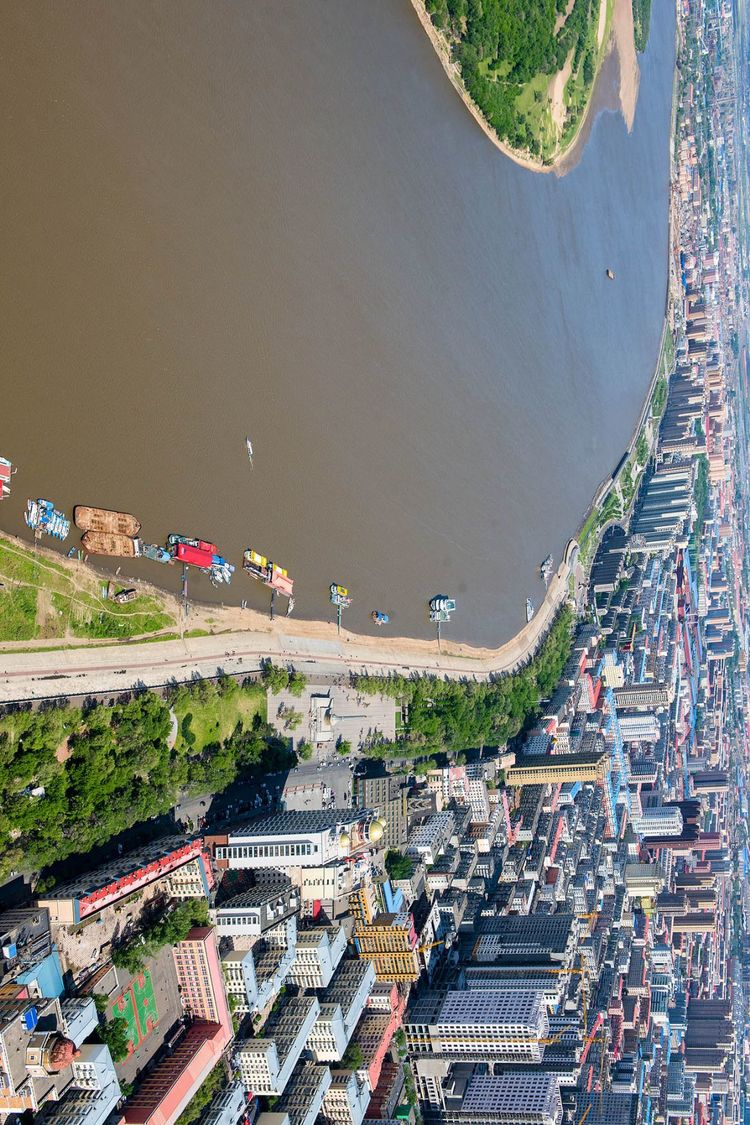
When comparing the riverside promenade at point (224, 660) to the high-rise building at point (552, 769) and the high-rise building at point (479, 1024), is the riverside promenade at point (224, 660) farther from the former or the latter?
the high-rise building at point (479, 1024)

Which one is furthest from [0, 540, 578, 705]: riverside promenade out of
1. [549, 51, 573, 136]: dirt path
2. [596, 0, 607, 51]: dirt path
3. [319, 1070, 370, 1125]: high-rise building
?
[596, 0, 607, 51]: dirt path

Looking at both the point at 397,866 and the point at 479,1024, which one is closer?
the point at 479,1024

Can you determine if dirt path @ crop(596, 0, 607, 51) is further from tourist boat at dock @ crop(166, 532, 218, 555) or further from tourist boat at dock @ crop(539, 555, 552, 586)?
tourist boat at dock @ crop(166, 532, 218, 555)

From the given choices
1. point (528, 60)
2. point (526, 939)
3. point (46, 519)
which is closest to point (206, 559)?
point (46, 519)

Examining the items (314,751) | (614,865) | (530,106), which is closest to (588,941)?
(614,865)

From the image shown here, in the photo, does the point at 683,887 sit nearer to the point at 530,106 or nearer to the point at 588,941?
the point at 588,941

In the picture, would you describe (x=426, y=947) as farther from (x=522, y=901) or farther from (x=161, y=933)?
Result: (x=161, y=933)
